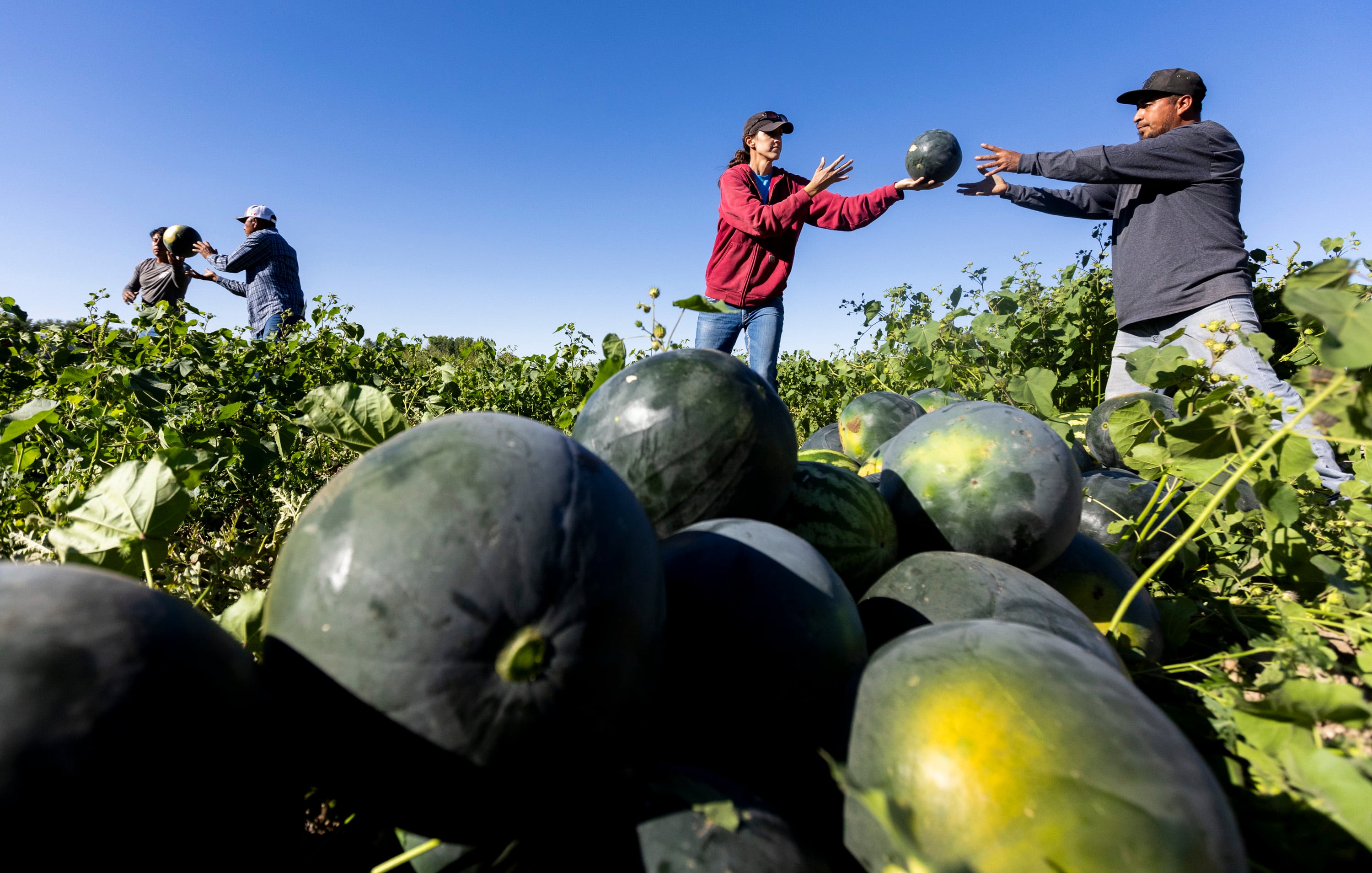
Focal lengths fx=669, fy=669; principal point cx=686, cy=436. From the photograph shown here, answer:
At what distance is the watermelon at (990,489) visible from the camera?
5.58 feet

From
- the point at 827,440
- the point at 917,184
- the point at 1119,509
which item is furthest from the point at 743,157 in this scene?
the point at 1119,509

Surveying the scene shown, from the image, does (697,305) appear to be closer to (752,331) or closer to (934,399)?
(934,399)

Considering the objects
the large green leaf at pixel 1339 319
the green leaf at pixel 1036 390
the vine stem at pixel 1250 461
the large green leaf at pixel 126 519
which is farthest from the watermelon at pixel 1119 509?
the large green leaf at pixel 126 519

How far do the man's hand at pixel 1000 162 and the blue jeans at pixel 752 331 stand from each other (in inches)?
68.4

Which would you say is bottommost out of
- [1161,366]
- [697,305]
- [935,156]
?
[1161,366]

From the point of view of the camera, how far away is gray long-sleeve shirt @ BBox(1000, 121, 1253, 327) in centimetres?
374

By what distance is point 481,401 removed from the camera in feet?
14.9

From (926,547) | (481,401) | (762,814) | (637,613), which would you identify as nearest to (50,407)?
(481,401)

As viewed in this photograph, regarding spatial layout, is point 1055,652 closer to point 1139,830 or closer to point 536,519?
point 1139,830

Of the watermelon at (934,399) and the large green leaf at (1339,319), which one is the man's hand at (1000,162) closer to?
the watermelon at (934,399)

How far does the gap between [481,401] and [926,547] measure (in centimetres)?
342

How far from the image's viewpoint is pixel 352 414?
1.64 m

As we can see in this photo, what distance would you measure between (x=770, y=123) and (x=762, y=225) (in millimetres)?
836

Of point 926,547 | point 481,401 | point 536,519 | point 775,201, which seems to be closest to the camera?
point 536,519
